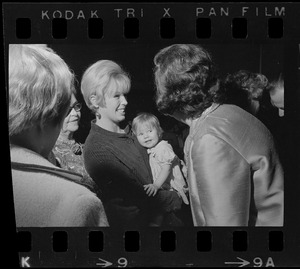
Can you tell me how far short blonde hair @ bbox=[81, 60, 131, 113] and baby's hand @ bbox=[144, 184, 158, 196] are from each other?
0.51 m

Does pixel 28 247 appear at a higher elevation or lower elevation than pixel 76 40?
lower

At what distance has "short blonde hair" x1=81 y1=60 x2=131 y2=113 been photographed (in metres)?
13.8

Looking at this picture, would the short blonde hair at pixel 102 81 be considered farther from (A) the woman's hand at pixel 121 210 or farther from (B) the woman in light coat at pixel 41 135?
(A) the woman's hand at pixel 121 210

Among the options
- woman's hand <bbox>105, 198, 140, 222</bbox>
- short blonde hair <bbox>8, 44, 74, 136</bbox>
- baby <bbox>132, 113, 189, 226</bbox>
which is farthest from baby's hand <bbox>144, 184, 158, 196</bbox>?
short blonde hair <bbox>8, 44, 74, 136</bbox>

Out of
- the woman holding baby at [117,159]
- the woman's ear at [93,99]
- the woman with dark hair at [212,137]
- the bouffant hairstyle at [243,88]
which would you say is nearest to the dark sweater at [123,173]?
the woman holding baby at [117,159]

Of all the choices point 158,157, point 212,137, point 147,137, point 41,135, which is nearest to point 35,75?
point 41,135

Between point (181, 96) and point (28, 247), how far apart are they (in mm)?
1187

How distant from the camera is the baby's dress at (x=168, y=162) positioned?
45.3ft

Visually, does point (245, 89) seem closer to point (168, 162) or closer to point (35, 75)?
point (168, 162)

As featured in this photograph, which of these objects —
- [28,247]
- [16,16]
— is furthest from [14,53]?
[28,247]

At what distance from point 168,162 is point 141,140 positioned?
0.19 m

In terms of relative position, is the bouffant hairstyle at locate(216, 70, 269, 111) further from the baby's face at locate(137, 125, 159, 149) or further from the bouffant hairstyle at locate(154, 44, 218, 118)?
the baby's face at locate(137, 125, 159, 149)

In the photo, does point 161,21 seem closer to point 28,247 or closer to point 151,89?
point 151,89

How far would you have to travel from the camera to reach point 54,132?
544 inches
